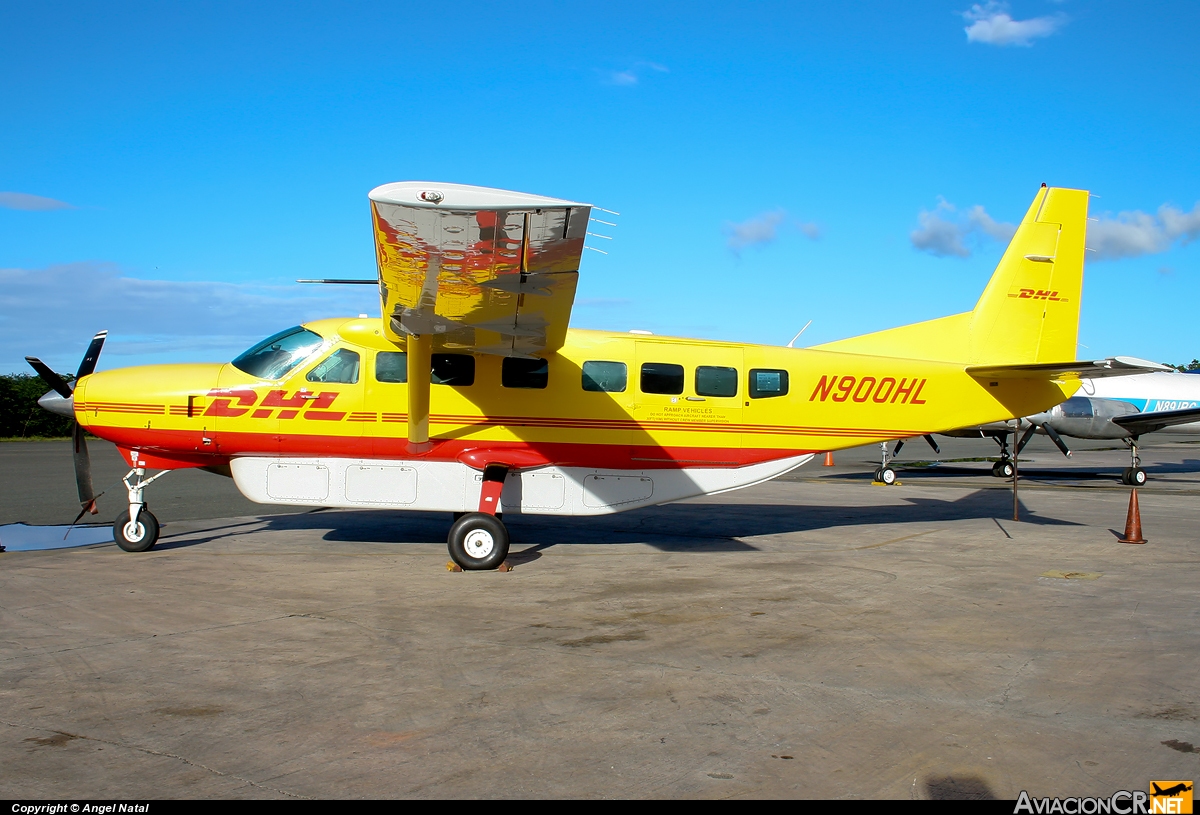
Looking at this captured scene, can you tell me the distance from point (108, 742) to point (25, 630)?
304 cm

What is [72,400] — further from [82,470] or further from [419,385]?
[419,385]

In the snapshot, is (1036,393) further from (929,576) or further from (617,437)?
(617,437)

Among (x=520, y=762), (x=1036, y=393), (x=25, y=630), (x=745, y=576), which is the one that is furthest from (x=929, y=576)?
(x=25, y=630)

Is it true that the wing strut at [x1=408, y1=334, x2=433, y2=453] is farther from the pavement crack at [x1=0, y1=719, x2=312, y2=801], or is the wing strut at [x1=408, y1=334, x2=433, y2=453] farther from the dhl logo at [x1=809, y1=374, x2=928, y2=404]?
the pavement crack at [x1=0, y1=719, x2=312, y2=801]

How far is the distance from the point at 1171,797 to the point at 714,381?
25.1ft

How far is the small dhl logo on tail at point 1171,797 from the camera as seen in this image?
378cm

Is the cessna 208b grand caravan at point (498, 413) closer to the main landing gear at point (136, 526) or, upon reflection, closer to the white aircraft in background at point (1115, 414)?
the main landing gear at point (136, 526)

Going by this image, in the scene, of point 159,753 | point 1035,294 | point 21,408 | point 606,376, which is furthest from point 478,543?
point 21,408

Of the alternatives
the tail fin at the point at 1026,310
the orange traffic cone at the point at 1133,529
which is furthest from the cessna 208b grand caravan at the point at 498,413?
the orange traffic cone at the point at 1133,529

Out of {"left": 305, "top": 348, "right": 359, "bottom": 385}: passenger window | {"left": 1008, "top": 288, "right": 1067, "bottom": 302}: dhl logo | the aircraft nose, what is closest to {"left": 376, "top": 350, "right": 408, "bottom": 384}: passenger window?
{"left": 305, "top": 348, "right": 359, "bottom": 385}: passenger window

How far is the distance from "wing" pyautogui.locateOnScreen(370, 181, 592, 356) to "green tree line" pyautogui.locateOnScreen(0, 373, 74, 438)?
3949 centimetres

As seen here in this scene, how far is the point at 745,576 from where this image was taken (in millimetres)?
9422

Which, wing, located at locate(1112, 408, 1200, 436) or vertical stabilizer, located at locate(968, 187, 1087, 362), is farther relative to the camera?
wing, located at locate(1112, 408, 1200, 436)

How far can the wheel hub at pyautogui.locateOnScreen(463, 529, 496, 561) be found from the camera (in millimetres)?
9773
